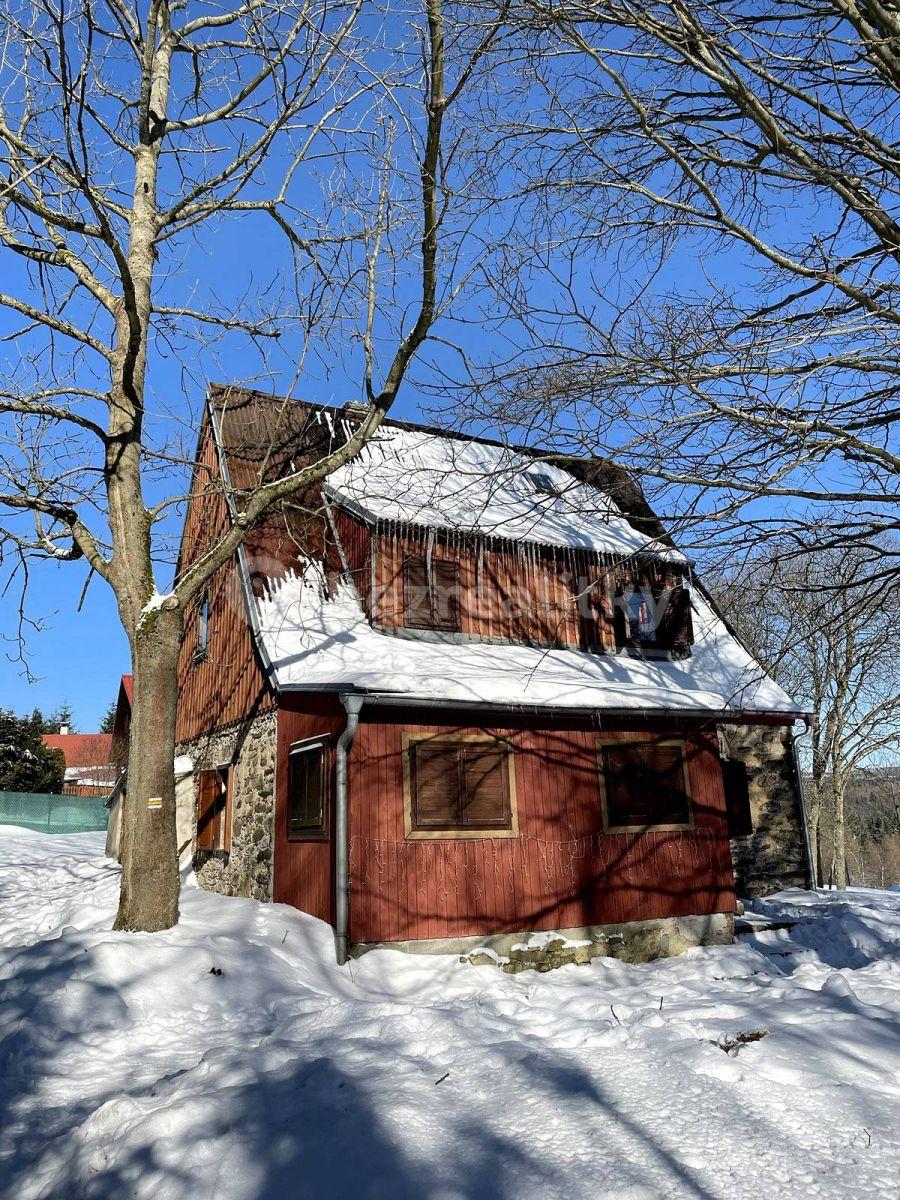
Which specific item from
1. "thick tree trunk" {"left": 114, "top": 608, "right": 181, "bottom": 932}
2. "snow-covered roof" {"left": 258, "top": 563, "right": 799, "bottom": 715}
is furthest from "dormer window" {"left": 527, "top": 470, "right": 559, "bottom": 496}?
"thick tree trunk" {"left": 114, "top": 608, "right": 181, "bottom": 932}

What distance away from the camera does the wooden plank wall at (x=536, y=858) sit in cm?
884

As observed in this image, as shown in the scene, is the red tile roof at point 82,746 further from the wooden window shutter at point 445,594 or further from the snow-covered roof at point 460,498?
the wooden window shutter at point 445,594

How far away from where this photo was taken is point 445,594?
464 inches

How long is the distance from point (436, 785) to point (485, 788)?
0.66m

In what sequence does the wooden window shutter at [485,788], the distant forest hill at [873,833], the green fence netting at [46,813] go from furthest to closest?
the distant forest hill at [873,833]
the green fence netting at [46,813]
the wooden window shutter at [485,788]

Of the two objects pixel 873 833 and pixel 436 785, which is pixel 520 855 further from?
pixel 873 833

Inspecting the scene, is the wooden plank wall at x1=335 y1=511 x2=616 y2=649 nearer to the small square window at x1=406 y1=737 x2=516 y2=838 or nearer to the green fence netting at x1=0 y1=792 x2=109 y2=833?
the small square window at x1=406 y1=737 x2=516 y2=838

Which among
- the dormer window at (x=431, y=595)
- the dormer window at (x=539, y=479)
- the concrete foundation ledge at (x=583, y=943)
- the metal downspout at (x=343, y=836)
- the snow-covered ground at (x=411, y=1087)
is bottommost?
the concrete foundation ledge at (x=583, y=943)

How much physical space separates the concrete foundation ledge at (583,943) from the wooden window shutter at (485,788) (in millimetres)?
1294

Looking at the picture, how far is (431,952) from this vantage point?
8.78m

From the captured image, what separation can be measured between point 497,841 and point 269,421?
8.38m

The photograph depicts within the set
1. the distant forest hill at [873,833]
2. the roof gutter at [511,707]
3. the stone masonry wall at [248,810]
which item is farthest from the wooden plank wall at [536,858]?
the distant forest hill at [873,833]

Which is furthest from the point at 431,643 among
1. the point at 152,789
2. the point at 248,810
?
the point at 152,789

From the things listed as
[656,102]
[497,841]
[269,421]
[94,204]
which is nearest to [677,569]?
[497,841]
